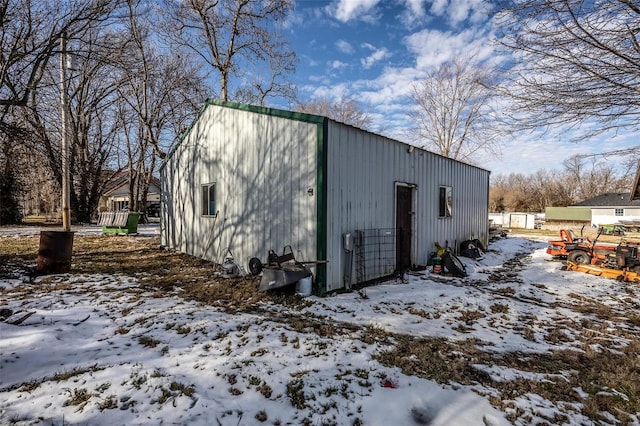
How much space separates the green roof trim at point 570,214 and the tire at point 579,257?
32915mm

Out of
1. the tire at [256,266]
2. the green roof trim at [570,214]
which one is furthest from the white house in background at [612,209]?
the tire at [256,266]

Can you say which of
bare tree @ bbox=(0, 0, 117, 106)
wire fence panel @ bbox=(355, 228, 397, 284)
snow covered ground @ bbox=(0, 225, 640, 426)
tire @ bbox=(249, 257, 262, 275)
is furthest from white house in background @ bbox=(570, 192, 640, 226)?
bare tree @ bbox=(0, 0, 117, 106)

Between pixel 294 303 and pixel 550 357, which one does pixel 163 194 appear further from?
pixel 550 357

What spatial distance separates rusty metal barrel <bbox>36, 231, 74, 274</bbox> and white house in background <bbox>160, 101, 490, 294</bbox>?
3226 millimetres

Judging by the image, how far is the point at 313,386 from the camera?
9.49 ft

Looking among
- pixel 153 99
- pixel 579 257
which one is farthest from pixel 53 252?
pixel 153 99

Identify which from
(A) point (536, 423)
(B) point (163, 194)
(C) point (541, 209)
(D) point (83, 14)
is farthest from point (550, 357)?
(C) point (541, 209)

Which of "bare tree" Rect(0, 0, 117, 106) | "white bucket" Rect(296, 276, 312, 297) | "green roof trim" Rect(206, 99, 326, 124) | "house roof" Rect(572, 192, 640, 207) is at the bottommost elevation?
"white bucket" Rect(296, 276, 312, 297)

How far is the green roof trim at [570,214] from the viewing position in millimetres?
35594

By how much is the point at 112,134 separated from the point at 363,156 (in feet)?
91.7

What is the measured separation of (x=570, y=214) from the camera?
36906mm

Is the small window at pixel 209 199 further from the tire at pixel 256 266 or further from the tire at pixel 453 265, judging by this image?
the tire at pixel 453 265

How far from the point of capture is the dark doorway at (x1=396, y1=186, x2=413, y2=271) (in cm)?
780

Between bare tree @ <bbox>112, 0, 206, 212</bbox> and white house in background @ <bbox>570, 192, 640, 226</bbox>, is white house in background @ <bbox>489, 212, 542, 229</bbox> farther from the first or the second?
bare tree @ <bbox>112, 0, 206, 212</bbox>
